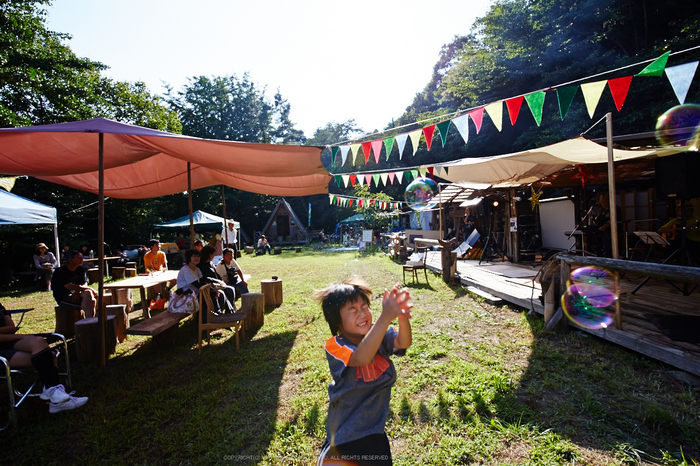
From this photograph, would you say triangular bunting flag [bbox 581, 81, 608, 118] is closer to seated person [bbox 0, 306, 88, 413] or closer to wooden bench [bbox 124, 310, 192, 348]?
wooden bench [bbox 124, 310, 192, 348]

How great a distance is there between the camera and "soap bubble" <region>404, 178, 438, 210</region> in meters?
17.8

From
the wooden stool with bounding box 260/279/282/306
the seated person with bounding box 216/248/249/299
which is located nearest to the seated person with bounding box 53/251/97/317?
the seated person with bounding box 216/248/249/299

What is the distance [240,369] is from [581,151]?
21.5ft

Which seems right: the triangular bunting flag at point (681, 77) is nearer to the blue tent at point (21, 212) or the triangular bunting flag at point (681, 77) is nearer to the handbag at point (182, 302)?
the handbag at point (182, 302)

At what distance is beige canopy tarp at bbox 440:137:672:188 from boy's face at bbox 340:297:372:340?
4.96 meters

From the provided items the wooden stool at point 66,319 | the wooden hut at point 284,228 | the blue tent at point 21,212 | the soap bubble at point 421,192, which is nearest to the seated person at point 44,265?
the blue tent at point 21,212

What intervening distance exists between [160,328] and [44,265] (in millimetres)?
9721

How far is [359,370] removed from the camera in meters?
1.69

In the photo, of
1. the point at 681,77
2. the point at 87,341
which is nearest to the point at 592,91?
the point at 681,77

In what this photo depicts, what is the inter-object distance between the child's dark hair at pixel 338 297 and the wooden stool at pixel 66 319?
5.96 metres

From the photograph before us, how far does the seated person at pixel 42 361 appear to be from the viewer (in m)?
3.17

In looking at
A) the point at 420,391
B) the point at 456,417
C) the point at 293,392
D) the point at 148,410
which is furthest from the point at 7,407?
the point at 456,417

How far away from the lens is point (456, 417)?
2971mm

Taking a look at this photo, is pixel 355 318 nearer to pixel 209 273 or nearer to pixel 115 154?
pixel 209 273
